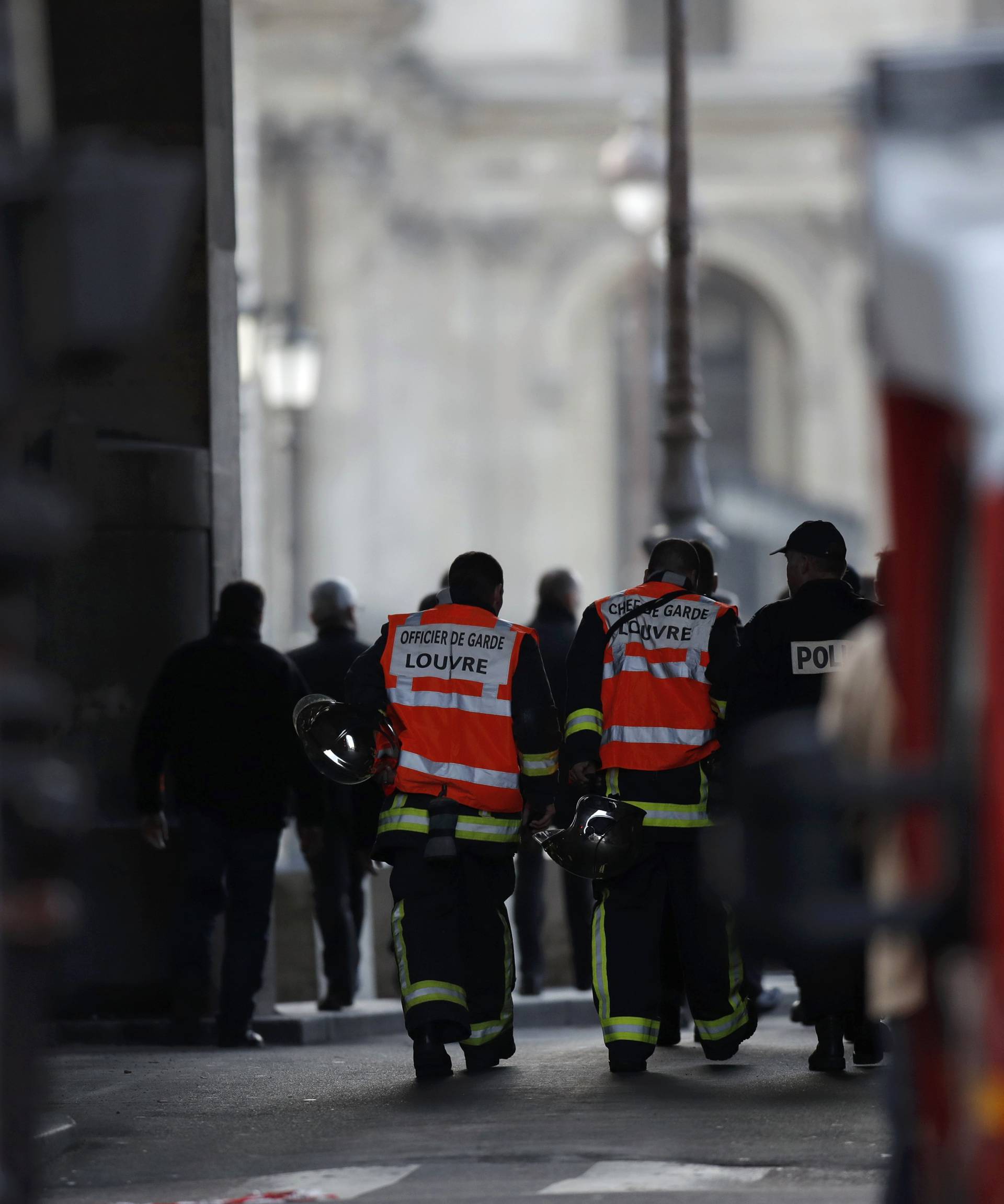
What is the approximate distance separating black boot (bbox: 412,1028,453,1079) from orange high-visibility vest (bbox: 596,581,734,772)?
42.6 inches

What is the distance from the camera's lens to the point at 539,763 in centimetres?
923

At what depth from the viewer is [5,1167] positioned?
177 inches

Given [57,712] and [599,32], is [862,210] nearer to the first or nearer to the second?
[57,712]

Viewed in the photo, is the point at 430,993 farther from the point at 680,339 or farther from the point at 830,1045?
the point at 680,339

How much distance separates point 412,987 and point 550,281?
35.1 metres

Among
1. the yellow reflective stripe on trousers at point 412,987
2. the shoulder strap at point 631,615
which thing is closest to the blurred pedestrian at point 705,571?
the shoulder strap at point 631,615

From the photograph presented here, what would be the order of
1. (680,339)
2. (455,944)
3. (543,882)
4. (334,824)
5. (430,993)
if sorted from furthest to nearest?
(680,339)
(543,882)
(334,824)
(455,944)
(430,993)

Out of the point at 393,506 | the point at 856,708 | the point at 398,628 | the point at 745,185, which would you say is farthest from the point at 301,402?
the point at 745,185

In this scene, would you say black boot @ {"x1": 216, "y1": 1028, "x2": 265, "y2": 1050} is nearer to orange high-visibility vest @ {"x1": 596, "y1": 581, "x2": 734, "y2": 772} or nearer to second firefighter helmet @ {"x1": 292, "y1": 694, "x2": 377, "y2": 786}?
second firefighter helmet @ {"x1": 292, "y1": 694, "x2": 377, "y2": 786}

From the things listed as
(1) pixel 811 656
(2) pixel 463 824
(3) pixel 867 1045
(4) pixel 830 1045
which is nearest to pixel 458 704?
(2) pixel 463 824

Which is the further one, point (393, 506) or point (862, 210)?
point (393, 506)

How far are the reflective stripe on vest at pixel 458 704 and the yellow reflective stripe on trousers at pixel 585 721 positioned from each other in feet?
0.67

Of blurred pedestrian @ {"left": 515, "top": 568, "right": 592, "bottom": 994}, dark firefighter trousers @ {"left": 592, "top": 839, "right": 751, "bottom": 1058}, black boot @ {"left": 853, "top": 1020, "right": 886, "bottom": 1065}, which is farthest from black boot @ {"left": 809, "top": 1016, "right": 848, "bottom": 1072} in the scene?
blurred pedestrian @ {"left": 515, "top": 568, "right": 592, "bottom": 994}

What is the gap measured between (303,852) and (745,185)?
110 feet
